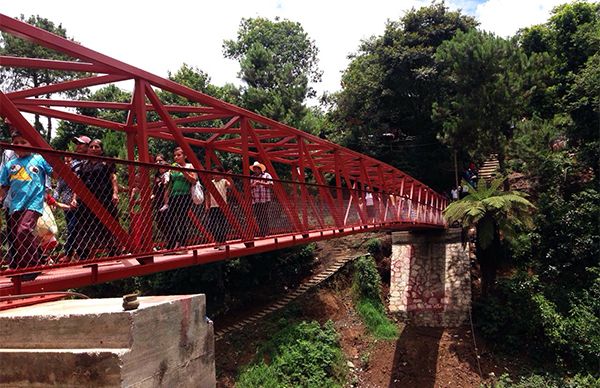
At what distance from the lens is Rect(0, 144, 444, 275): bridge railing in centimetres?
347

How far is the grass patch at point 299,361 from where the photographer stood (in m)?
12.7

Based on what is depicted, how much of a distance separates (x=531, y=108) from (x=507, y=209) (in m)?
10.7

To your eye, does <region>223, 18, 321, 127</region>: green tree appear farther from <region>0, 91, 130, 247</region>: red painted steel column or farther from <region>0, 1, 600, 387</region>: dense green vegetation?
<region>0, 91, 130, 247</region>: red painted steel column

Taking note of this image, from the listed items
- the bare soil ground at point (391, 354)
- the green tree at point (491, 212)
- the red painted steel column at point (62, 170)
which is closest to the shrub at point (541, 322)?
the bare soil ground at point (391, 354)

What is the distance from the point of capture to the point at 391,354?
14016 mm

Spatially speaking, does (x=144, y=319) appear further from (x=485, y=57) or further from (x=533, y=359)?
(x=485, y=57)

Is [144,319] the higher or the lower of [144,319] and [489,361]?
the higher

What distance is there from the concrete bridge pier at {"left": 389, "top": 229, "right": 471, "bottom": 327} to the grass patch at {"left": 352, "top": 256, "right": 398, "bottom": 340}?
0.59m

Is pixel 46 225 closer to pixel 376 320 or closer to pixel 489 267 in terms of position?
pixel 376 320

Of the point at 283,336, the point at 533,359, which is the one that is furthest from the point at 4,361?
the point at 533,359

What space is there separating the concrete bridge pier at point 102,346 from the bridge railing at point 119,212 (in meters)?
0.68

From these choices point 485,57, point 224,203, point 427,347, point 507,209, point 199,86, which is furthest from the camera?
point 199,86

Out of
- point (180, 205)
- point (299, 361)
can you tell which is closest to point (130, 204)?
point (180, 205)

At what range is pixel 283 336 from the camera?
14.2 m
